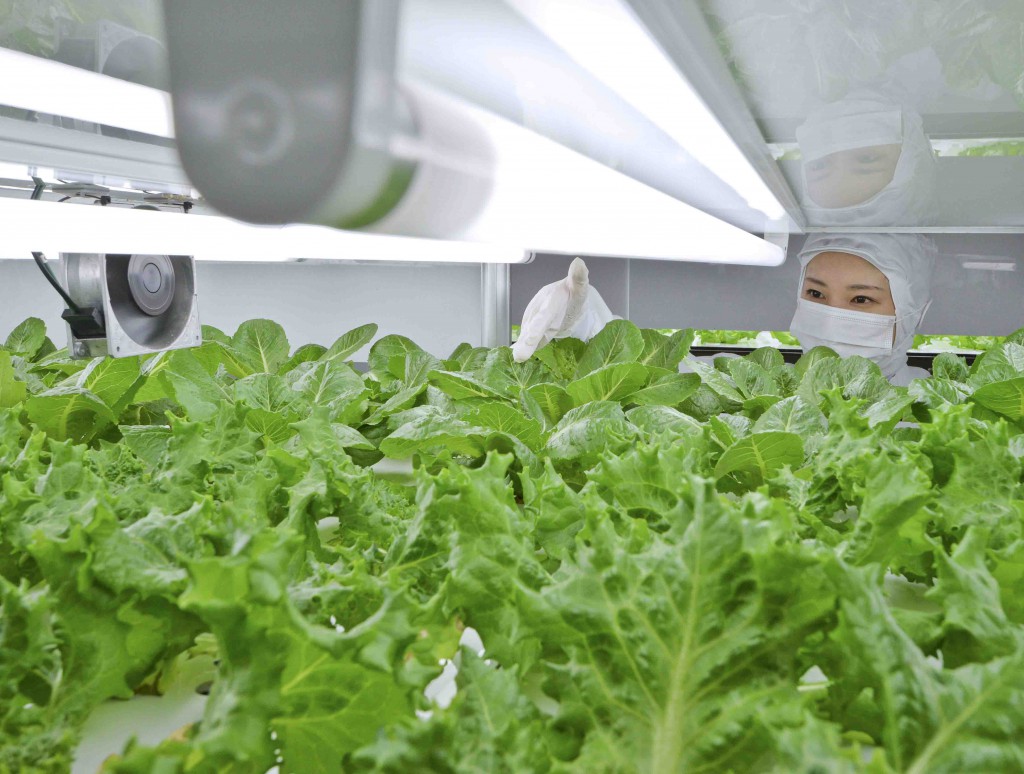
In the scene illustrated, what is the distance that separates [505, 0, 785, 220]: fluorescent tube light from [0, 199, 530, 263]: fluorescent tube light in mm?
224

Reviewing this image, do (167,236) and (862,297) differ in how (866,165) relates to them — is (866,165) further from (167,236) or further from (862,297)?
(167,236)

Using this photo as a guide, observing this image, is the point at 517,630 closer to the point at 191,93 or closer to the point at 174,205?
the point at 191,93

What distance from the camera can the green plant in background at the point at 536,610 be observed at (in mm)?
432

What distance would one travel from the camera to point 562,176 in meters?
0.62

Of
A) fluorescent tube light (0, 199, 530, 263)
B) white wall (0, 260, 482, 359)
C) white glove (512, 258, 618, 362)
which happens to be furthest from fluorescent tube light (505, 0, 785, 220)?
white wall (0, 260, 482, 359)

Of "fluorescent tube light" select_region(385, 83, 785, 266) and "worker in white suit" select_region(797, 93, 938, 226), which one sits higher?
"worker in white suit" select_region(797, 93, 938, 226)

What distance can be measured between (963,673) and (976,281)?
261 cm

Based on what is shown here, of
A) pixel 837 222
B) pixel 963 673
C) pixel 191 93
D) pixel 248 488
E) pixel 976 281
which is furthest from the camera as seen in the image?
pixel 976 281

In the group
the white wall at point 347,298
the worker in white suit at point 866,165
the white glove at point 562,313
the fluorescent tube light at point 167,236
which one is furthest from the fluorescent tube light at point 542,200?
the white wall at point 347,298

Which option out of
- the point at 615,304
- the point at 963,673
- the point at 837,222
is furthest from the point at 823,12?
the point at 615,304

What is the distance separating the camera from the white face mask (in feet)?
8.41

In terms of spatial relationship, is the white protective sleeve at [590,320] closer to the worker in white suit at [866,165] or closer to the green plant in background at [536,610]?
the worker in white suit at [866,165]

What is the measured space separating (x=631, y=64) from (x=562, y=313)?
154cm

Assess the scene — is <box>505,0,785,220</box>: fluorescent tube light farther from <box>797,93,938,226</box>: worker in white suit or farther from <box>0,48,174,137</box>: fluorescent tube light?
<box>0,48,174,137</box>: fluorescent tube light
